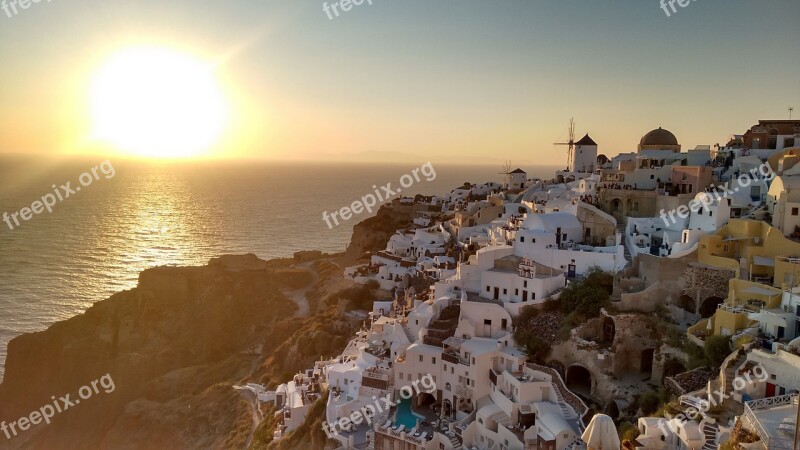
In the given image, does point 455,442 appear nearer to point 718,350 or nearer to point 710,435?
point 710,435

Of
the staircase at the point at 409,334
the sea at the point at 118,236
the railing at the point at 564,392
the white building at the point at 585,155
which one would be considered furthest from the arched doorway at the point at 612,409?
the sea at the point at 118,236

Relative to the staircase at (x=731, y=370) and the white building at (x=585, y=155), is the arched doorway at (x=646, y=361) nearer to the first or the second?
the staircase at (x=731, y=370)

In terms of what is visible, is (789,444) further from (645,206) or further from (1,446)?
(1,446)

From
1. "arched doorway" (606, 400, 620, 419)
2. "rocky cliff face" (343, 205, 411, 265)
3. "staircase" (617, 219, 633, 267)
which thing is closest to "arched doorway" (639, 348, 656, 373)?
"arched doorway" (606, 400, 620, 419)

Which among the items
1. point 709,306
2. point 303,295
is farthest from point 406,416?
point 303,295

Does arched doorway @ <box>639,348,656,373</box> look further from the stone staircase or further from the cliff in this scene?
the cliff

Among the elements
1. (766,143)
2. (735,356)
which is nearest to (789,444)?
(735,356)
